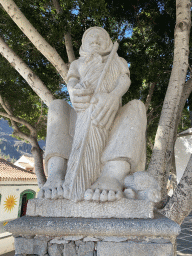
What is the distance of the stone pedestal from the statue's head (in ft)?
5.65

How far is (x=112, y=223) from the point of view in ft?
4.89

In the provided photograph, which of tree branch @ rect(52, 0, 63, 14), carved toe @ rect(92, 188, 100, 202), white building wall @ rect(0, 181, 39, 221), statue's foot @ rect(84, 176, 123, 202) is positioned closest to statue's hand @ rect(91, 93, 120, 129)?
statue's foot @ rect(84, 176, 123, 202)

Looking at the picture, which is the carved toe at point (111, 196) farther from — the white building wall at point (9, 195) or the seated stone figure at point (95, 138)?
the white building wall at point (9, 195)

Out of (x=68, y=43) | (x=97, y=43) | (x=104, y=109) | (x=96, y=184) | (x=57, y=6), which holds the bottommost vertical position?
(x=96, y=184)

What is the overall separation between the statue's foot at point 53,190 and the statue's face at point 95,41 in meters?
1.43

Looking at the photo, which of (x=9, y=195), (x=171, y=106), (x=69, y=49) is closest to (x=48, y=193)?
(x=171, y=106)

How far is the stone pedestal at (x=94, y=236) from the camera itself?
4.84ft

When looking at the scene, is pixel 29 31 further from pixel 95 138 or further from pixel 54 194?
pixel 54 194

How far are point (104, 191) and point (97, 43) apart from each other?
5.28 feet

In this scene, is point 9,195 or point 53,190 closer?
point 53,190

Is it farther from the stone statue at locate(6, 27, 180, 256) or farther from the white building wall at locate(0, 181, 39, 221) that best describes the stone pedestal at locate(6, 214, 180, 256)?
the white building wall at locate(0, 181, 39, 221)

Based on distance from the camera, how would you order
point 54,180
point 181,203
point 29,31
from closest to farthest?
point 54,180 → point 181,203 → point 29,31

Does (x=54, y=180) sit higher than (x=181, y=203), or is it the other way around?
(x=54, y=180)

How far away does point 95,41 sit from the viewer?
2432 millimetres
